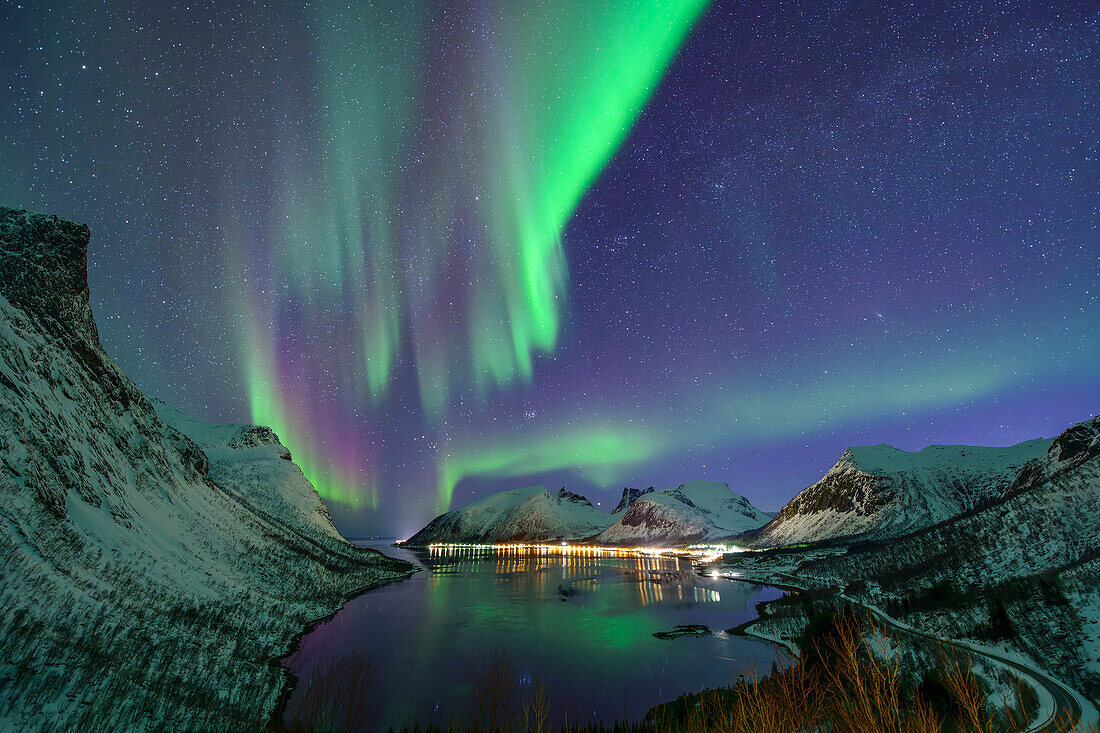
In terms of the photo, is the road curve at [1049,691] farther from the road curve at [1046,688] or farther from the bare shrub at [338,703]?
the bare shrub at [338,703]

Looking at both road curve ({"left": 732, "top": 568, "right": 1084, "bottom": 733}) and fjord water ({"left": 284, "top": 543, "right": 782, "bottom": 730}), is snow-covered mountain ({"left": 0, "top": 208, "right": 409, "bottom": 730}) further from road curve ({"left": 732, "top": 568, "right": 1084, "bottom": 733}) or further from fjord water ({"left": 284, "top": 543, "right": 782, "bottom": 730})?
road curve ({"left": 732, "top": 568, "right": 1084, "bottom": 733})

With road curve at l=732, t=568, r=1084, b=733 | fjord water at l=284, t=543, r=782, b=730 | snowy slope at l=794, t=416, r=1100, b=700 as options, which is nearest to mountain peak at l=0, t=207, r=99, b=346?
fjord water at l=284, t=543, r=782, b=730

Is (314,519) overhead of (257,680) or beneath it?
overhead

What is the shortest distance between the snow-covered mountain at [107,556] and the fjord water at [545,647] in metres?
5.63

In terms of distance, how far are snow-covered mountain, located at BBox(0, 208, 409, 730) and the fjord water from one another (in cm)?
563

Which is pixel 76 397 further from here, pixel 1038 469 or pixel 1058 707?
pixel 1038 469

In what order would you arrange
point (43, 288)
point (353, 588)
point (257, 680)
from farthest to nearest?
point (353, 588) < point (43, 288) < point (257, 680)

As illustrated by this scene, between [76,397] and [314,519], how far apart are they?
229ft

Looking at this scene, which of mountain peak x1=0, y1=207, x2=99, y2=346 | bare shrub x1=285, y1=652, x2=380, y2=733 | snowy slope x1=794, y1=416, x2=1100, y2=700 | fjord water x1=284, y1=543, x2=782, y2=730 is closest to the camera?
bare shrub x1=285, y1=652, x2=380, y2=733

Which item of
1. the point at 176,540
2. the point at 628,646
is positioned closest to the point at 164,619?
the point at 176,540

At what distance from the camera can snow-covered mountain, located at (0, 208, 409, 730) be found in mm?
20766

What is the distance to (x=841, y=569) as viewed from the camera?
3568 inches

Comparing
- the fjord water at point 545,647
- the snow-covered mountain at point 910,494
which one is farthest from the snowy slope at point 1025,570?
the snow-covered mountain at point 910,494

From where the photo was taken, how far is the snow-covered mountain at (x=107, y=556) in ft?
68.1
